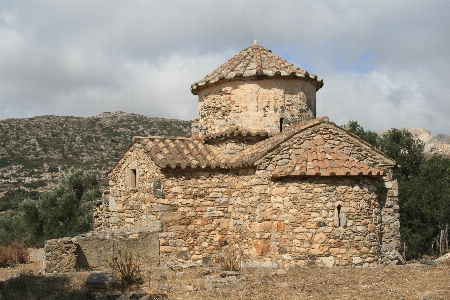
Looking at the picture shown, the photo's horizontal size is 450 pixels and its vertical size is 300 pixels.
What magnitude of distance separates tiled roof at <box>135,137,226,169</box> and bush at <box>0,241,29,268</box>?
5.14 m

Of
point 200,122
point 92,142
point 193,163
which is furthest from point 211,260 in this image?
point 92,142

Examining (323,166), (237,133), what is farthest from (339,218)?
(237,133)

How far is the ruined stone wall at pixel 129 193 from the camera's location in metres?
10.9

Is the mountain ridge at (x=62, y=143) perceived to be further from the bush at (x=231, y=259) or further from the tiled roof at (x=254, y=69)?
the bush at (x=231, y=259)

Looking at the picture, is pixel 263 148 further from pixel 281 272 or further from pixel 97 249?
pixel 97 249

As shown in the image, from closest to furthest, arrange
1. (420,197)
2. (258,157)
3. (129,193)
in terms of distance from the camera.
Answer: (258,157)
(129,193)
(420,197)

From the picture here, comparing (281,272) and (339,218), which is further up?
(339,218)

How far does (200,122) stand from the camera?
12.7m

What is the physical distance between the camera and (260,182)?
985 cm

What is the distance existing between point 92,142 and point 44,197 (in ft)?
54.0

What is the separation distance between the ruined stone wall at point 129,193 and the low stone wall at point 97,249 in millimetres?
566

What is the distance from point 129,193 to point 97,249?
201 centimetres

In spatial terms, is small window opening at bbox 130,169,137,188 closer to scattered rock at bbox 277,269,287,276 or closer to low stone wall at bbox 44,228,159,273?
low stone wall at bbox 44,228,159,273

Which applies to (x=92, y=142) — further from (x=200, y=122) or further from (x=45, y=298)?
(x=45, y=298)
